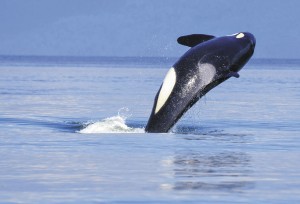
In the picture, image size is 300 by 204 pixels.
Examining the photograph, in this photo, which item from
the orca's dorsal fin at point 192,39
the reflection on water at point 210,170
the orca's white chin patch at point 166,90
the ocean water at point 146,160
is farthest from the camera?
the orca's dorsal fin at point 192,39

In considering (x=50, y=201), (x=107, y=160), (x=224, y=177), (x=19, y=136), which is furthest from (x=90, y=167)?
(x=19, y=136)

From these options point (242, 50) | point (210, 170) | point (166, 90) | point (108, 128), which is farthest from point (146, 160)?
point (108, 128)

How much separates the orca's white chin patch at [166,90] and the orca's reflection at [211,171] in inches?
68.7

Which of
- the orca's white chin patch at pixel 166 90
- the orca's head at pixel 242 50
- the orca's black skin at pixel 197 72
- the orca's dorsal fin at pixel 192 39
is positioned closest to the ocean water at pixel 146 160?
the orca's black skin at pixel 197 72

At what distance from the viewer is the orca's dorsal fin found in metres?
21.4

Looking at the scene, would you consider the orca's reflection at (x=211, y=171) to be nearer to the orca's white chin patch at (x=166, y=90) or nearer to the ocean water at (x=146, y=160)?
the ocean water at (x=146, y=160)

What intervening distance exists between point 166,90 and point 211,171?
15.5 feet

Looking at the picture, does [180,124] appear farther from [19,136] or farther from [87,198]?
[87,198]

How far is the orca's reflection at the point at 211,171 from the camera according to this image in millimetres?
14489

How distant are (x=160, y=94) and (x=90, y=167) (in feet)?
14.6

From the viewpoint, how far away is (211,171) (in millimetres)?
16156

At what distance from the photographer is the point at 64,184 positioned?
14531 mm

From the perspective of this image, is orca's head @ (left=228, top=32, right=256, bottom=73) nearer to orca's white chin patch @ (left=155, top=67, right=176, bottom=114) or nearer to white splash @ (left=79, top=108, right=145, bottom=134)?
orca's white chin patch @ (left=155, top=67, right=176, bottom=114)

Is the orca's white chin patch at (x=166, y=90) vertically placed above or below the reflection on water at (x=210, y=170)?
above
